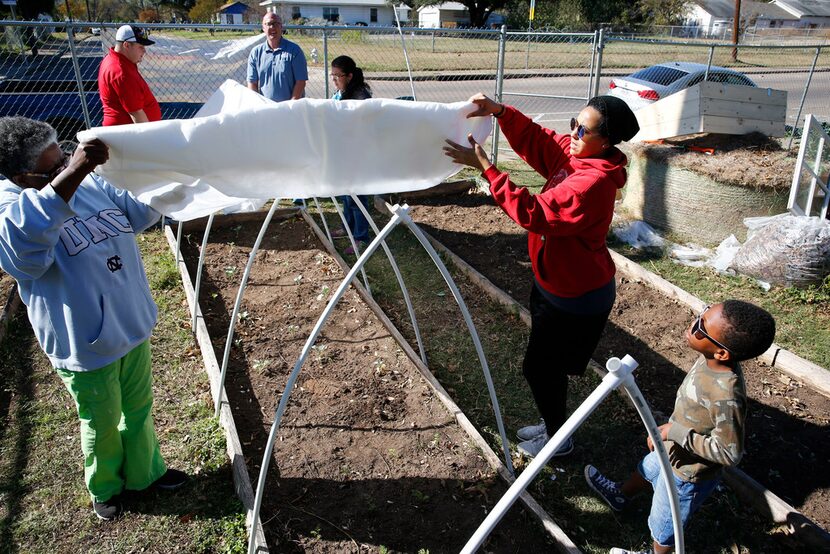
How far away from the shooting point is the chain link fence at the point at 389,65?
720cm

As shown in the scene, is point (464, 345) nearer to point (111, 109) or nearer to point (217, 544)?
point (217, 544)

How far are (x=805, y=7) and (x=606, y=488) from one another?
76.5 m

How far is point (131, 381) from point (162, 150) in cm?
112

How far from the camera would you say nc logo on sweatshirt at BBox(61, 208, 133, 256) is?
2264mm

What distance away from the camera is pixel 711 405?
2.19 meters

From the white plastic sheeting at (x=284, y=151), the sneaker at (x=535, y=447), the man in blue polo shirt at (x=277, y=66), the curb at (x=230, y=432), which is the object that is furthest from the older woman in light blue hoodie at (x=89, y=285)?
the man in blue polo shirt at (x=277, y=66)

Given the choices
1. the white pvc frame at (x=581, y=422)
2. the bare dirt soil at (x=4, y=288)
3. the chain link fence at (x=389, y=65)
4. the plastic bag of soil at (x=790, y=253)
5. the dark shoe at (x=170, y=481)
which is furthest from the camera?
the chain link fence at (x=389, y=65)

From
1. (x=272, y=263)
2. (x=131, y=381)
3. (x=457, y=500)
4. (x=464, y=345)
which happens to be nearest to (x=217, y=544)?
(x=131, y=381)

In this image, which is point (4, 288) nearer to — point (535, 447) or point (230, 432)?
point (230, 432)

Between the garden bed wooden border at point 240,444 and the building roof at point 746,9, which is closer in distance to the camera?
the garden bed wooden border at point 240,444

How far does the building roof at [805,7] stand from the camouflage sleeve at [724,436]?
238ft

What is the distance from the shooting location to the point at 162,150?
227 centimetres

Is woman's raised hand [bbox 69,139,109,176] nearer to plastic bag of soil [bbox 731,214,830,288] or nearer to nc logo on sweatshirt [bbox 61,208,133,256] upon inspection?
nc logo on sweatshirt [bbox 61,208,133,256]

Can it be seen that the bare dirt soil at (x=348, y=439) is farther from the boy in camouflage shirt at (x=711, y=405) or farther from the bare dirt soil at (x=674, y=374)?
the bare dirt soil at (x=674, y=374)
